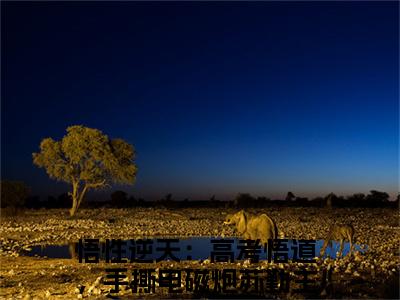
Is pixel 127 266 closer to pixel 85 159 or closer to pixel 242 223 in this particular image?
pixel 242 223

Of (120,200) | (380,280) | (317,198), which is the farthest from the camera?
(120,200)

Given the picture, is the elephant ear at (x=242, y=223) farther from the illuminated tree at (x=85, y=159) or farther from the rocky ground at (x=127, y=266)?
the illuminated tree at (x=85, y=159)

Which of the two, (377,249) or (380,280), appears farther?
(377,249)

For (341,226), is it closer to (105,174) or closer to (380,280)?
(380,280)

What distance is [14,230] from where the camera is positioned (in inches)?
1131

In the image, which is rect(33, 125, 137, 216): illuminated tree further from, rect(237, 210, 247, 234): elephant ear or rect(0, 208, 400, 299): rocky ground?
rect(237, 210, 247, 234): elephant ear

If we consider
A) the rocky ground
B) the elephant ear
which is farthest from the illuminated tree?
the elephant ear

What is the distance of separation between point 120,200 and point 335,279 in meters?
68.4

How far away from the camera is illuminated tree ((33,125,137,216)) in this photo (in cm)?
4225

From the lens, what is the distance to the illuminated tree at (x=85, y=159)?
139ft

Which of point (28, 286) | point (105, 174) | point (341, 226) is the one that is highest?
point (105, 174)

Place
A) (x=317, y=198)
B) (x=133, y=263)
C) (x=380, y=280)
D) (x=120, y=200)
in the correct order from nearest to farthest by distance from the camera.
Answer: (x=380, y=280)
(x=133, y=263)
(x=317, y=198)
(x=120, y=200)

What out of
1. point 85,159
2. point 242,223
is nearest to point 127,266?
point 242,223

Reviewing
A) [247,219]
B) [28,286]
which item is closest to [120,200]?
[247,219]
